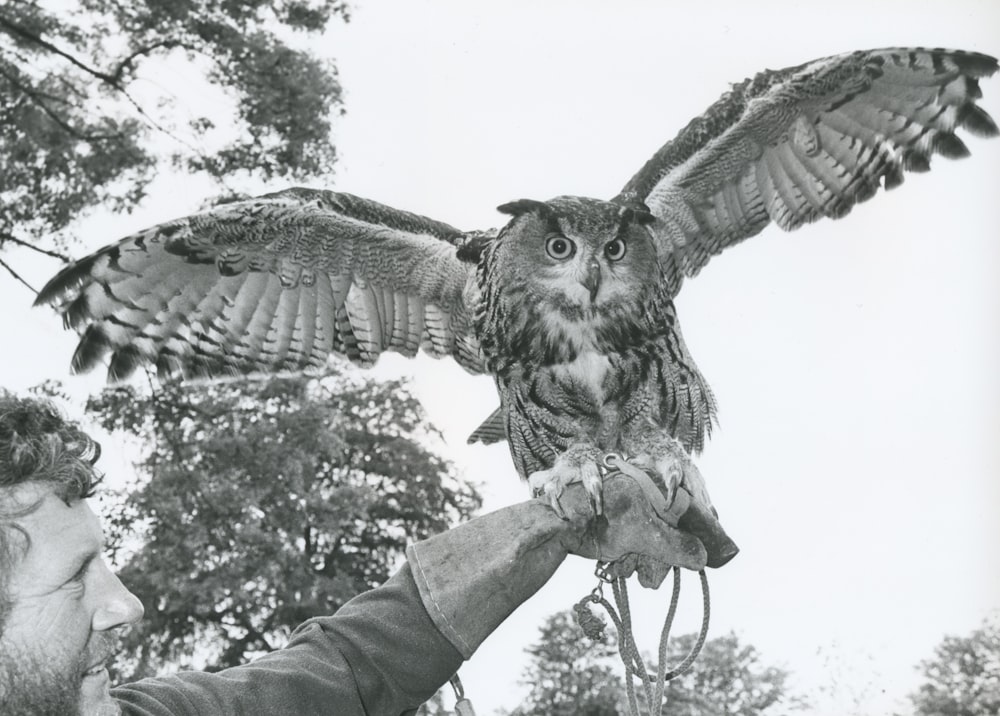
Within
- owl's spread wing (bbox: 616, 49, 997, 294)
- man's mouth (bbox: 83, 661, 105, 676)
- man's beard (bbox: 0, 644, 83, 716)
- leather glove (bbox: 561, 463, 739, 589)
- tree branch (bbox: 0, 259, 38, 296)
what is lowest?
man's beard (bbox: 0, 644, 83, 716)

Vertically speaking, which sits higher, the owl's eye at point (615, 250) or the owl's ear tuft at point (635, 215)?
the owl's ear tuft at point (635, 215)

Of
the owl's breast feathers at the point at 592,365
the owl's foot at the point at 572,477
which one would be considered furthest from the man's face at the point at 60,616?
the owl's breast feathers at the point at 592,365

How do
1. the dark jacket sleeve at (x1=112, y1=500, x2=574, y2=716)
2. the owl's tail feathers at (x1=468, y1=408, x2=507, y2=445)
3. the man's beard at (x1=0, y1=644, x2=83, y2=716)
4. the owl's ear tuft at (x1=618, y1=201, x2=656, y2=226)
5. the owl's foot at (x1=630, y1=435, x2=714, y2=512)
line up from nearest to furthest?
the man's beard at (x1=0, y1=644, x2=83, y2=716), the dark jacket sleeve at (x1=112, y1=500, x2=574, y2=716), the owl's foot at (x1=630, y1=435, x2=714, y2=512), the owl's ear tuft at (x1=618, y1=201, x2=656, y2=226), the owl's tail feathers at (x1=468, y1=408, x2=507, y2=445)

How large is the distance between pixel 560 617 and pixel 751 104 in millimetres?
2172

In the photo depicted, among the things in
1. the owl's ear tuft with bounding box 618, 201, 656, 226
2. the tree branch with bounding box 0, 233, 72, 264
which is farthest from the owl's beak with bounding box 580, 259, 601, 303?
the tree branch with bounding box 0, 233, 72, 264

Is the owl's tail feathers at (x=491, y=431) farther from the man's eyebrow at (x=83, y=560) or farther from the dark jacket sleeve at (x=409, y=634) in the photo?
the man's eyebrow at (x=83, y=560)

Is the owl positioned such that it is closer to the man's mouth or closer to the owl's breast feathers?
the owl's breast feathers

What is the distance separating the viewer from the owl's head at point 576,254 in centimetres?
235

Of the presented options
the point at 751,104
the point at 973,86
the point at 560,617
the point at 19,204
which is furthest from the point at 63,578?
the point at 19,204

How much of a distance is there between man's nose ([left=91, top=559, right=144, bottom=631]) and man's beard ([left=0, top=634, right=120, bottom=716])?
0.17 ft

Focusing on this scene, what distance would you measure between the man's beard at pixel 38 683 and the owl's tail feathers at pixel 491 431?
1.35m

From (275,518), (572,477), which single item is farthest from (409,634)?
(275,518)

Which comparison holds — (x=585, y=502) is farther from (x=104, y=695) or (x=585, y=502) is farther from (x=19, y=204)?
(x=19, y=204)

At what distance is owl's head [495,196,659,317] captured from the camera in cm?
235
